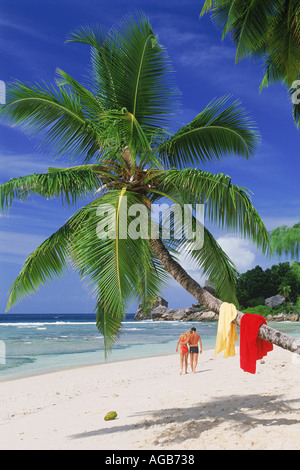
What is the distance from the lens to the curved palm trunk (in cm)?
657

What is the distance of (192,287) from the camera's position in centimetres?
721

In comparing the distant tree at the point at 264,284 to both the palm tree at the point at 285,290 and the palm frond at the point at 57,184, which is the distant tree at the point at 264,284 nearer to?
the palm tree at the point at 285,290

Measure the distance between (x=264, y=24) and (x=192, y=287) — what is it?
22.4ft

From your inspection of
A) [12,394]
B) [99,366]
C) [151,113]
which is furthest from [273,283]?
[151,113]

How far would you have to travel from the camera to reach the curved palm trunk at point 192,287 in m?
6.57

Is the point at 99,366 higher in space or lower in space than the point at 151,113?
lower

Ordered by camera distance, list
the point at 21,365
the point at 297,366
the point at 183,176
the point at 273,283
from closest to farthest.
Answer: the point at 183,176
the point at 297,366
the point at 21,365
the point at 273,283

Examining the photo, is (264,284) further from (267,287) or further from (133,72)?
(133,72)

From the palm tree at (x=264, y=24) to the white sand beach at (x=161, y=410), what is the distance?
7981 millimetres

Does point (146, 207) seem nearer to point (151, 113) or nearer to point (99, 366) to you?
point (151, 113)

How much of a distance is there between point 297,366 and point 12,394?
368 inches

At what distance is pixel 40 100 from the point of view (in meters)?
7.71

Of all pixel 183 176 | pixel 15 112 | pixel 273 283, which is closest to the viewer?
pixel 183 176

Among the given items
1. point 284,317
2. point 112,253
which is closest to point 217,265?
point 112,253
